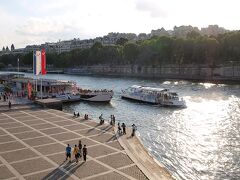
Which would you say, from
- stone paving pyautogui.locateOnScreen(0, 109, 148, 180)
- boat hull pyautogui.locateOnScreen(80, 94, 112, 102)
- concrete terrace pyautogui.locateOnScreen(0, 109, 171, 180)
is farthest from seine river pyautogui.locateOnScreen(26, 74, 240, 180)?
stone paving pyautogui.locateOnScreen(0, 109, 148, 180)

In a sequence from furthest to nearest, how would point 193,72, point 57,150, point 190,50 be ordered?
point 193,72 → point 190,50 → point 57,150

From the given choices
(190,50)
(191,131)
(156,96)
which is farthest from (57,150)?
(190,50)

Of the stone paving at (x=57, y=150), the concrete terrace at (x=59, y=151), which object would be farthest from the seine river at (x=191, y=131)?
the stone paving at (x=57, y=150)

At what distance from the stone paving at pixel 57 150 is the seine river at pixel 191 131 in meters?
6.07

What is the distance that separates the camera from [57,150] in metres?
34.9

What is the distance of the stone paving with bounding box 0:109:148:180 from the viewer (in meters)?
28.8

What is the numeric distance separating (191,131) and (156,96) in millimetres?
30890

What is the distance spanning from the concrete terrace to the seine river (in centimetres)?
475

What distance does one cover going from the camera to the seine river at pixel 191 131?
118 feet

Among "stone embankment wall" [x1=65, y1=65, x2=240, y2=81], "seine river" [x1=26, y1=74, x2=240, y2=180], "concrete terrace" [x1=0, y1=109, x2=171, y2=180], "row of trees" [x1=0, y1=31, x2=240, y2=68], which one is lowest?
"seine river" [x1=26, y1=74, x2=240, y2=180]

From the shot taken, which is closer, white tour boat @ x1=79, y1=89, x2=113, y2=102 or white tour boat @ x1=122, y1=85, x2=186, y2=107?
white tour boat @ x1=122, y1=85, x2=186, y2=107

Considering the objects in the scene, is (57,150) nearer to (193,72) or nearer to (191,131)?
(191,131)

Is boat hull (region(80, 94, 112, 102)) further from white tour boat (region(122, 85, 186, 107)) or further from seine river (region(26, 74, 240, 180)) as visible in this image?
white tour boat (region(122, 85, 186, 107))

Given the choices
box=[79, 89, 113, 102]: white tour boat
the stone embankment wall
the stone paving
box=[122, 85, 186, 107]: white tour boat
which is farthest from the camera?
the stone embankment wall
